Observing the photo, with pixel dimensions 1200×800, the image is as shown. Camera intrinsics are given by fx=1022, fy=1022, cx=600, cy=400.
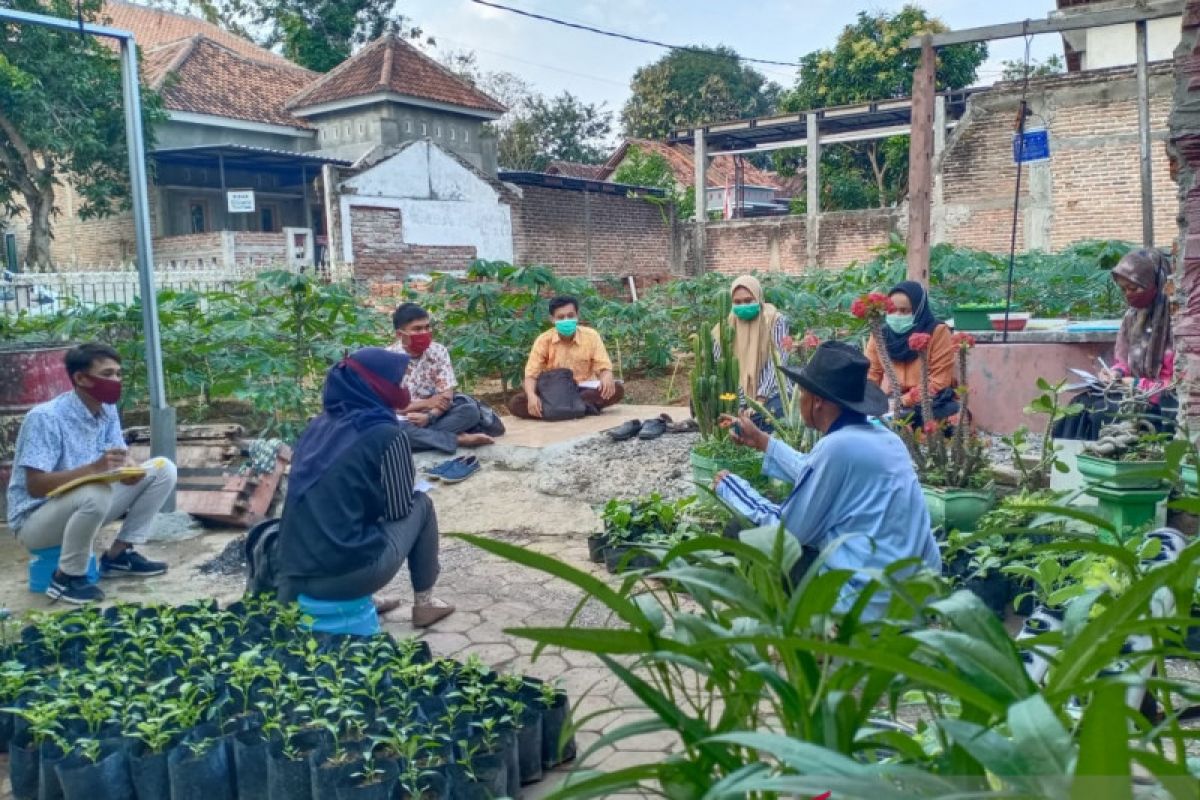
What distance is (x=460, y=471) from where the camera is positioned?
7156 mm

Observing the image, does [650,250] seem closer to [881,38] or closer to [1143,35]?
[881,38]

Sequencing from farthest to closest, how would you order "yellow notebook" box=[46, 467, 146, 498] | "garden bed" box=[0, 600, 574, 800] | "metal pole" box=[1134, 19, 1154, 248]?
"metal pole" box=[1134, 19, 1154, 248] < "yellow notebook" box=[46, 467, 146, 498] < "garden bed" box=[0, 600, 574, 800]

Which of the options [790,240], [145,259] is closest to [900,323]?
[145,259]

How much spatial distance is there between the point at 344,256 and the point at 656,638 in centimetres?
1844

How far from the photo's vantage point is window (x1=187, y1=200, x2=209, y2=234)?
23.6 metres

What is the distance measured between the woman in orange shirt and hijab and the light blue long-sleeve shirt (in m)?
3.04

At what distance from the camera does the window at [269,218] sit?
24.6 meters

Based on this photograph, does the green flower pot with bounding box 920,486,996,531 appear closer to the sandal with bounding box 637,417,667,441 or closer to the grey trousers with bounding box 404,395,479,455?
the sandal with bounding box 637,417,667,441

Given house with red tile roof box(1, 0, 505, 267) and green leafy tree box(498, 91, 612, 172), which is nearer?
house with red tile roof box(1, 0, 505, 267)

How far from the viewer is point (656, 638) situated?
1208mm

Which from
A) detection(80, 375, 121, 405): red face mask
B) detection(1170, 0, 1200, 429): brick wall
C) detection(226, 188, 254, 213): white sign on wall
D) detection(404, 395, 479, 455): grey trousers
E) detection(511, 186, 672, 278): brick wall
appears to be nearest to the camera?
detection(1170, 0, 1200, 429): brick wall

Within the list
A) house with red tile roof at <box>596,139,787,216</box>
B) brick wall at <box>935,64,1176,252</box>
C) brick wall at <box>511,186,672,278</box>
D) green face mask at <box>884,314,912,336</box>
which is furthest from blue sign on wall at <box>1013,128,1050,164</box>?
house with red tile roof at <box>596,139,787,216</box>

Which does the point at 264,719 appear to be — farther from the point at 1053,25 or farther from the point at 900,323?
the point at 1053,25

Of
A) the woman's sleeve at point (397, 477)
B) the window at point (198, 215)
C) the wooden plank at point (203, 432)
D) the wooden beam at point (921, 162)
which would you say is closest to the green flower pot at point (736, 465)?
the woman's sleeve at point (397, 477)
